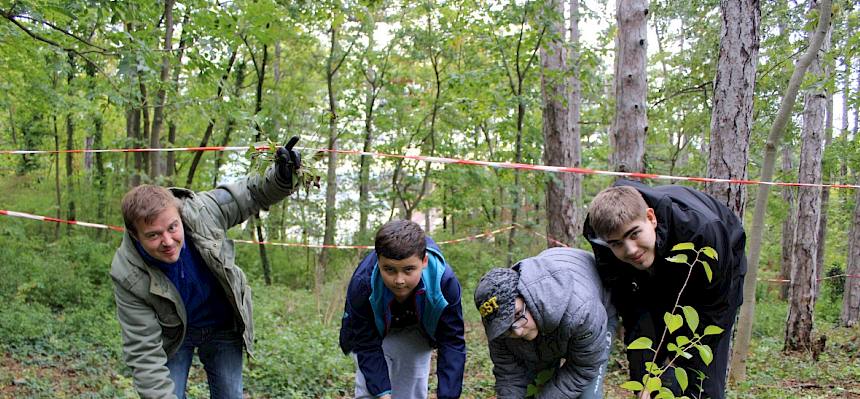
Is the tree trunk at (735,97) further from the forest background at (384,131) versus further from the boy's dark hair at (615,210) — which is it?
the boy's dark hair at (615,210)

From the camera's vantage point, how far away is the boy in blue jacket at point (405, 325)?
2.53m

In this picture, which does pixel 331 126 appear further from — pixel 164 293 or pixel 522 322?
pixel 522 322

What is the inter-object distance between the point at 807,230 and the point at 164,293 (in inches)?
377

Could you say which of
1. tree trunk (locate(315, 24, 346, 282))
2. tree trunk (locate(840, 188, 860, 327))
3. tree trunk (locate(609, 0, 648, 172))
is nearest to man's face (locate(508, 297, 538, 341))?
tree trunk (locate(609, 0, 648, 172))

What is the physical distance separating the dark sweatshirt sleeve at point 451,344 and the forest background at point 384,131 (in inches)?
38.9

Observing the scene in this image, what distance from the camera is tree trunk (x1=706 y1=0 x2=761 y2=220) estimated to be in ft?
12.6

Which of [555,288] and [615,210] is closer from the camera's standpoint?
[615,210]

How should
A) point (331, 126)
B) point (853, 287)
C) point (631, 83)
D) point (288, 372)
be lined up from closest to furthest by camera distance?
point (631, 83)
point (288, 372)
point (853, 287)
point (331, 126)

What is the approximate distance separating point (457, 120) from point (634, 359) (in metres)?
10.6

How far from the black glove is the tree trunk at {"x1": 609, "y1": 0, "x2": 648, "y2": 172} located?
323 centimetres

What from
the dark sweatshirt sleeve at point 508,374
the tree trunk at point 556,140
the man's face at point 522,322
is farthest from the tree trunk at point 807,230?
the man's face at point 522,322

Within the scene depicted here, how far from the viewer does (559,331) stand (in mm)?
2395

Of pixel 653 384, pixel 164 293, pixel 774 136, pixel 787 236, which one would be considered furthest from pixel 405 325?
pixel 787 236

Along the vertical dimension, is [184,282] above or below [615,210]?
below
